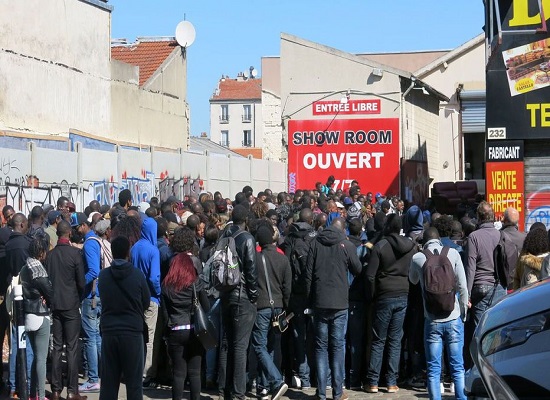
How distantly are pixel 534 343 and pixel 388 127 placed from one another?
Answer: 32.1 m

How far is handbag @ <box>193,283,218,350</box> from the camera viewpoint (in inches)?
380

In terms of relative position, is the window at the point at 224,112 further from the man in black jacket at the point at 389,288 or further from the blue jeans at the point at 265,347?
the blue jeans at the point at 265,347

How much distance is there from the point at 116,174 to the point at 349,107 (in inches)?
572

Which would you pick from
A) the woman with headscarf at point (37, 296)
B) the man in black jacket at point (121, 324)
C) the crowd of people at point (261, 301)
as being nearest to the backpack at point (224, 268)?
the crowd of people at point (261, 301)

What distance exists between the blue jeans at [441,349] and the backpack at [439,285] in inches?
6.0

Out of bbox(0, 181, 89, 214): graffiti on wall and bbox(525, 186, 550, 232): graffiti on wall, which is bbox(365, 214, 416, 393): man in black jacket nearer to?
bbox(525, 186, 550, 232): graffiti on wall

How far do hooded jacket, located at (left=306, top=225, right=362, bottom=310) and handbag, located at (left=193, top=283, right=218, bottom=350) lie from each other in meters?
1.37

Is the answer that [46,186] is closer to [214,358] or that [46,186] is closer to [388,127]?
[214,358]

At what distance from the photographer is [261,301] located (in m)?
10.6

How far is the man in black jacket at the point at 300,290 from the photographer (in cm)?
1117

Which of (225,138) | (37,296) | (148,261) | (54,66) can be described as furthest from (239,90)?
(37,296)

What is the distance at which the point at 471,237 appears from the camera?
36.2 ft

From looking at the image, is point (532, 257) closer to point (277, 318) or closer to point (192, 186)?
point (277, 318)

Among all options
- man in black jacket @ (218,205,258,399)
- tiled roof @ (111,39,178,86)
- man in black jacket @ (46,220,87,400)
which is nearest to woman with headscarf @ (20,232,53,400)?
man in black jacket @ (46,220,87,400)
